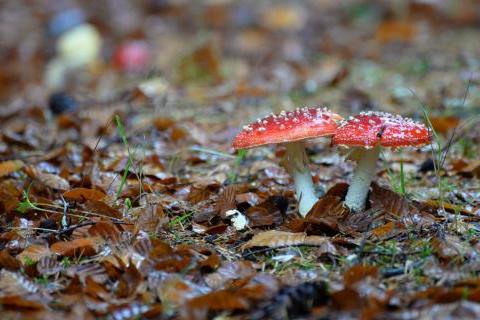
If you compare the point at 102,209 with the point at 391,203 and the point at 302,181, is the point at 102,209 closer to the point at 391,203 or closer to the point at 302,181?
the point at 302,181

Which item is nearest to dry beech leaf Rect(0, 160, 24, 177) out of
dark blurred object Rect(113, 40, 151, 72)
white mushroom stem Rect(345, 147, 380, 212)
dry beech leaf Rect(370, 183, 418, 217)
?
white mushroom stem Rect(345, 147, 380, 212)

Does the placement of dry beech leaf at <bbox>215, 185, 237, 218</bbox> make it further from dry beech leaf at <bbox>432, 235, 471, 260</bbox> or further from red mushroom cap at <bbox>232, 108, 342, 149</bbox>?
dry beech leaf at <bbox>432, 235, 471, 260</bbox>

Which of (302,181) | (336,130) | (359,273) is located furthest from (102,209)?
(359,273)

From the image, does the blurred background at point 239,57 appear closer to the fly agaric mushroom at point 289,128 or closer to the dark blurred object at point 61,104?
the dark blurred object at point 61,104

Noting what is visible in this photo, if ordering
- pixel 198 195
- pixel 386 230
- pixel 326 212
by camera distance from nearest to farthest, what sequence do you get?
1. pixel 386 230
2. pixel 326 212
3. pixel 198 195

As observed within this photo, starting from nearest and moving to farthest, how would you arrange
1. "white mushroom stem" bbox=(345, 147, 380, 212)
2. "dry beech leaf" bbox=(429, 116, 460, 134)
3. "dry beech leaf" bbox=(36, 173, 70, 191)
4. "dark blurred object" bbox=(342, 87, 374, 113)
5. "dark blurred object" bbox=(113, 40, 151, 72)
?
"white mushroom stem" bbox=(345, 147, 380, 212) → "dry beech leaf" bbox=(36, 173, 70, 191) → "dry beech leaf" bbox=(429, 116, 460, 134) → "dark blurred object" bbox=(342, 87, 374, 113) → "dark blurred object" bbox=(113, 40, 151, 72)

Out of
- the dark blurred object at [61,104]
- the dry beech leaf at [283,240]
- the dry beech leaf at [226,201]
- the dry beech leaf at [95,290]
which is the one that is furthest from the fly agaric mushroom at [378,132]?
the dark blurred object at [61,104]
